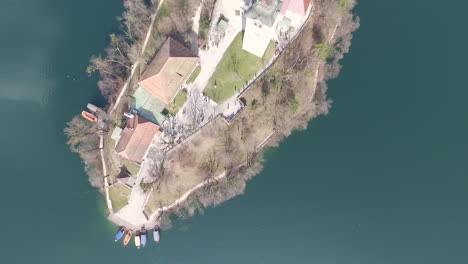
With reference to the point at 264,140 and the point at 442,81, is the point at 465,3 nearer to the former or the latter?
the point at 442,81

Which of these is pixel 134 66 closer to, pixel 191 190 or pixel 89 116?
pixel 89 116

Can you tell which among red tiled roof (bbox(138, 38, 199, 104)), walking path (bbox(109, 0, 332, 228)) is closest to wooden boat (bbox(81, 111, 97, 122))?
walking path (bbox(109, 0, 332, 228))

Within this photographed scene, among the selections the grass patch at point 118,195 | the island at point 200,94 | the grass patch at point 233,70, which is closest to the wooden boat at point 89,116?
the island at point 200,94

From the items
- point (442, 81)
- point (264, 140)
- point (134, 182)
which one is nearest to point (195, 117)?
point (264, 140)

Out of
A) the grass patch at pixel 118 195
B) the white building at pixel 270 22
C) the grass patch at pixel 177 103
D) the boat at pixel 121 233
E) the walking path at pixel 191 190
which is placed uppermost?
the white building at pixel 270 22

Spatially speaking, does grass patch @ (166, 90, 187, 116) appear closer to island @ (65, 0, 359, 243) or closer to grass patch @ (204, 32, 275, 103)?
island @ (65, 0, 359, 243)

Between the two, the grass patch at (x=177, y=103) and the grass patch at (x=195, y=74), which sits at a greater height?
the grass patch at (x=195, y=74)

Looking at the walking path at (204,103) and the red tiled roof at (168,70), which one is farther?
the walking path at (204,103)

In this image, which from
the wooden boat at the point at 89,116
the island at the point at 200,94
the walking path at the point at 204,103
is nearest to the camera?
the island at the point at 200,94

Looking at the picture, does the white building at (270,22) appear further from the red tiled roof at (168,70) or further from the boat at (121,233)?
the boat at (121,233)

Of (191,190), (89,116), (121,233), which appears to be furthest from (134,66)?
(121,233)
